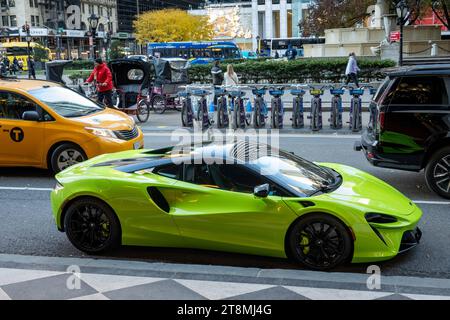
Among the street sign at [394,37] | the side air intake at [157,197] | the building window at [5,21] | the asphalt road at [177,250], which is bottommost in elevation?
the asphalt road at [177,250]

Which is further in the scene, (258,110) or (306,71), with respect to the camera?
(306,71)

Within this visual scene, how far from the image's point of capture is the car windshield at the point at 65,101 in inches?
415

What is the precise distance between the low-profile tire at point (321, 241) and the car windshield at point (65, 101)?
243 inches

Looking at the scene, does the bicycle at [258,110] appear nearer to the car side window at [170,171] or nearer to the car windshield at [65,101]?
the car windshield at [65,101]

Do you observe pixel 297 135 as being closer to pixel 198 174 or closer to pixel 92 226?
pixel 198 174

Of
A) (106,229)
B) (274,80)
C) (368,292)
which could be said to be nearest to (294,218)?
(368,292)

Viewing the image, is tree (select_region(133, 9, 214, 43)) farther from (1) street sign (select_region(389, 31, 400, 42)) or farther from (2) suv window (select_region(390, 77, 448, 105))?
(2) suv window (select_region(390, 77, 448, 105))

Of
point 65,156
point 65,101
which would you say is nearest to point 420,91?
point 65,156

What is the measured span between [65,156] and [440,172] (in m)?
6.18

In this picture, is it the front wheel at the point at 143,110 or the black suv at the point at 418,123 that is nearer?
the black suv at the point at 418,123

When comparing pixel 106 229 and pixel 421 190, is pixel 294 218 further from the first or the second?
pixel 421 190

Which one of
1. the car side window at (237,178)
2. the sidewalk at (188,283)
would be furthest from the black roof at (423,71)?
the sidewalk at (188,283)

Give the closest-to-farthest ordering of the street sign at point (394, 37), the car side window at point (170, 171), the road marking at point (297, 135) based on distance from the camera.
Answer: the car side window at point (170, 171) → the road marking at point (297, 135) → the street sign at point (394, 37)

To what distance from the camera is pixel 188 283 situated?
5.15 m
